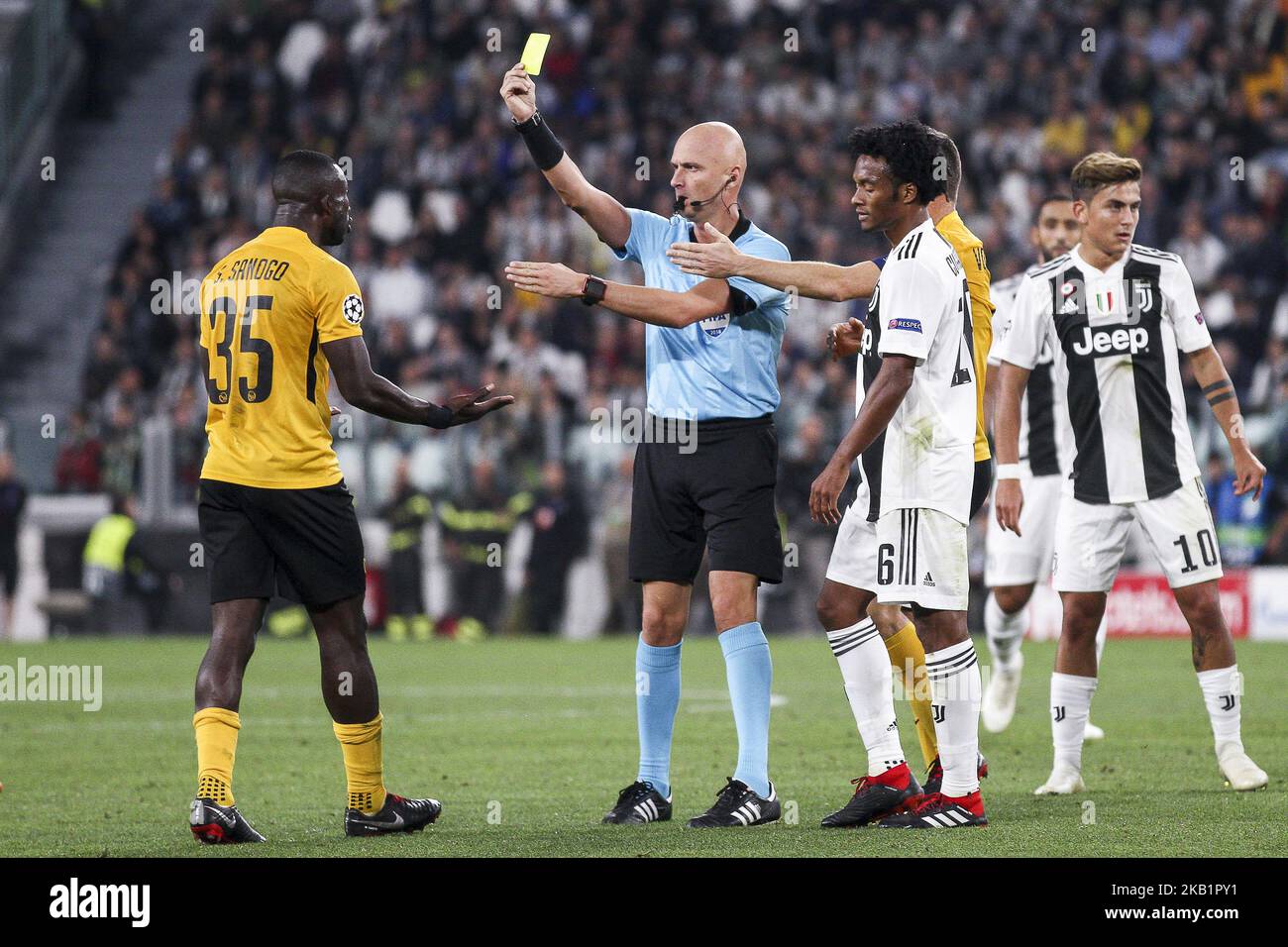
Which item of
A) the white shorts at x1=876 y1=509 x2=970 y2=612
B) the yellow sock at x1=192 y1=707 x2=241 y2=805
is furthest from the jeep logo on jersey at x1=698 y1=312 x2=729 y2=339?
the yellow sock at x1=192 y1=707 x2=241 y2=805

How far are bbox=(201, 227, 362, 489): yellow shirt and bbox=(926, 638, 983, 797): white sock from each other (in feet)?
7.16

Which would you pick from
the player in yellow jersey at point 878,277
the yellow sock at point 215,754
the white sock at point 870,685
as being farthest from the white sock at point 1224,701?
the yellow sock at point 215,754

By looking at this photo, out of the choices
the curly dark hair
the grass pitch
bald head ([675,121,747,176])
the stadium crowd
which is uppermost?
the stadium crowd

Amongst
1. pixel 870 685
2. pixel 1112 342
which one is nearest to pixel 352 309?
pixel 870 685

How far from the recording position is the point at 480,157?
74.5ft

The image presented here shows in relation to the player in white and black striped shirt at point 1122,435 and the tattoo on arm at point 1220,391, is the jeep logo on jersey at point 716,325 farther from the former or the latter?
the tattoo on arm at point 1220,391

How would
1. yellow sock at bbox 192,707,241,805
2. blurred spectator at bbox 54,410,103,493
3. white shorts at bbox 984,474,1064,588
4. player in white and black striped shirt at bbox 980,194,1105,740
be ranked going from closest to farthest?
yellow sock at bbox 192,707,241,805
player in white and black striped shirt at bbox 980,194,1105,740
white shorts at bbox 984,474,1064,588
blurred spectator at bbox 54,410,103,493

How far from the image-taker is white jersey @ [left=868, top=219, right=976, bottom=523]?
602cm

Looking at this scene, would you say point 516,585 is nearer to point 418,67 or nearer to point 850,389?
point 850,389

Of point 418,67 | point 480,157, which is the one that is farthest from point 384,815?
point 418,67

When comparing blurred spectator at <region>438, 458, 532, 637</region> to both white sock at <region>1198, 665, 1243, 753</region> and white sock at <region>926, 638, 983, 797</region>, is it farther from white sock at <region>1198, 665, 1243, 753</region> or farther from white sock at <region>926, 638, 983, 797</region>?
white sock at <region>926, 638, 983, 797</region>

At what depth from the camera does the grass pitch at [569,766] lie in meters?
5.80

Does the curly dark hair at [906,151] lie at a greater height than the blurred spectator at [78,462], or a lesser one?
greater

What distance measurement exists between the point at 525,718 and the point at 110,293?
13.8 meters
